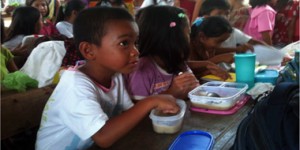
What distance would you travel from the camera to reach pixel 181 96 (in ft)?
4.33

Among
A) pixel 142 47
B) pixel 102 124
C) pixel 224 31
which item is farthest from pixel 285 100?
pixel 224 31

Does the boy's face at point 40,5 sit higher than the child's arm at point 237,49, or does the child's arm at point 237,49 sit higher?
the boy's face at point 40,5

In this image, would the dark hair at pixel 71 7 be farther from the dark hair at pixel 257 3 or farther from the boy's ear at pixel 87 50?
the boy's ear at pixel 87 50

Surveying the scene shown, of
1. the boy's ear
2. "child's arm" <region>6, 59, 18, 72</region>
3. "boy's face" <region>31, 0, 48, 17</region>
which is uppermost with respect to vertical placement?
"boy's face" <region>31, 0, 48, 17</region>

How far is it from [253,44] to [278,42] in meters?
1.32

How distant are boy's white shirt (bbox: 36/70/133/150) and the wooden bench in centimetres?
12

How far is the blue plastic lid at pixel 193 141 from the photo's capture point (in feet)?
2.68

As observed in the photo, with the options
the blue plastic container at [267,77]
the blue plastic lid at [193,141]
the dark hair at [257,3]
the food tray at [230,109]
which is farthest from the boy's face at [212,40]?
the dark hair at [257,3]

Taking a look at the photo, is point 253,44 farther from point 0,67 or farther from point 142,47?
point 0,67

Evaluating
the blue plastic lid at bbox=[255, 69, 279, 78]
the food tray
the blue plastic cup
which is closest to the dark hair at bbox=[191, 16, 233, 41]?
the blue plastic lid at bbox=[255, 69, 279, 78]

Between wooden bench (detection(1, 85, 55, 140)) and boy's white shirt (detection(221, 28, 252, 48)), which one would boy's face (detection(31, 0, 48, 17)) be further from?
wooden bench (detection(1, 85, 55, 140))

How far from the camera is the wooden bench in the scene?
1.12 meters

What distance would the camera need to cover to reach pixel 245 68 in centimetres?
133

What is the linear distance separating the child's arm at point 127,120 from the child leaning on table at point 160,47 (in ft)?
1.54
